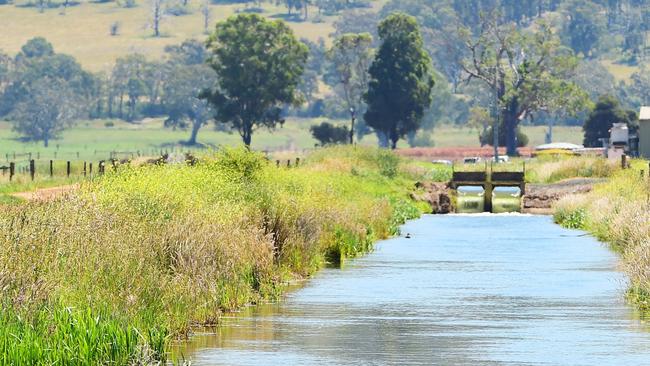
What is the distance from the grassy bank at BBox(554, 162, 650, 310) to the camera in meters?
36.5

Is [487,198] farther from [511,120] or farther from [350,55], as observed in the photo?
[350,55]

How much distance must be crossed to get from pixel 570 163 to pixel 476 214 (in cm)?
1873

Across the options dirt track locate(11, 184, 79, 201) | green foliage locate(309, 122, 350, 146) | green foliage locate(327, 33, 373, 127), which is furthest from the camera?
green foliage locate(327, 33, 373, 127)

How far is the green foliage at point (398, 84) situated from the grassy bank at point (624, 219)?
199 ft

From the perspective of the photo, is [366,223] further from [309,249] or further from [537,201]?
[537,201]

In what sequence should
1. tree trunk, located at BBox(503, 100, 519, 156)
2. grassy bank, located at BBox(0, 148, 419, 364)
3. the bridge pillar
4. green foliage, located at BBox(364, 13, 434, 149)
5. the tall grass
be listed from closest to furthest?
grassy bank, located at BBox(0, 148, 419, 364)
the bridge pillar
the tall grass
green foliage, located at BBox(364, 13, 434, 149)
tree trunk, located at BBox(503, 100, 519, 156)

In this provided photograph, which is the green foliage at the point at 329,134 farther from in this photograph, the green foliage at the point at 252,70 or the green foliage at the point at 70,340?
the green foliage at the point at 70,340

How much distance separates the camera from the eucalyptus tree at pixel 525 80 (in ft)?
527

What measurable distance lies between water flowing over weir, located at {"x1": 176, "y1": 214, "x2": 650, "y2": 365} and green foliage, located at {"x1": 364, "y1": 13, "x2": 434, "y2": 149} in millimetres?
93178

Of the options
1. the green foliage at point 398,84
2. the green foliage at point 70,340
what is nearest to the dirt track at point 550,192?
the green foliage at point 398,84

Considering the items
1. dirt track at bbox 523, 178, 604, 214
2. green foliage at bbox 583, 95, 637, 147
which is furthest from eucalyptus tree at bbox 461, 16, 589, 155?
dirt track at bbox 523, 178, 604, 214

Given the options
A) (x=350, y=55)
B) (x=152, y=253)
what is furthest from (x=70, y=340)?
(x=350, y=55)

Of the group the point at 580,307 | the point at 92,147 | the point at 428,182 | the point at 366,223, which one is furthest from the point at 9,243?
the point at 92,147

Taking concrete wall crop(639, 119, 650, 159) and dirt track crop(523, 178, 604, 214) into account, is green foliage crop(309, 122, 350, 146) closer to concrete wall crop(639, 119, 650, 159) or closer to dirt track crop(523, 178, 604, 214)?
concrete wall crop(639, 119, 650, 159)
